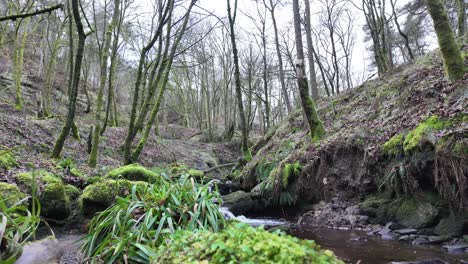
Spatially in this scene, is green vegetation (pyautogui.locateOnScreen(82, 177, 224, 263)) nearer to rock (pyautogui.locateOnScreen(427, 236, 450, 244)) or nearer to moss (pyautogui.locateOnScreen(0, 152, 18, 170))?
rock (pyautogui.locateOnScreen(427, 236, 450, 244))

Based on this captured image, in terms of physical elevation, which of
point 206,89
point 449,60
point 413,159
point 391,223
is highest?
point 206,89

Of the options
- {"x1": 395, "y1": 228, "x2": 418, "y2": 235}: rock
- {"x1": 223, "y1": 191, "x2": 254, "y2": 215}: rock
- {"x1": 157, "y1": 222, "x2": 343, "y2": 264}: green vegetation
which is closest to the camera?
{"x1": 157, "y1": 222, "x2": 343, "y2": 264}: green vegetation

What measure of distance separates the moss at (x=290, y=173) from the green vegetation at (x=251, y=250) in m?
7.15

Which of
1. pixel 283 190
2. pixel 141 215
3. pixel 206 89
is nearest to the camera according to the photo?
pixel 141 215

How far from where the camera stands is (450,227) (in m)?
5.39

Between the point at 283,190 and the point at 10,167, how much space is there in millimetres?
6761

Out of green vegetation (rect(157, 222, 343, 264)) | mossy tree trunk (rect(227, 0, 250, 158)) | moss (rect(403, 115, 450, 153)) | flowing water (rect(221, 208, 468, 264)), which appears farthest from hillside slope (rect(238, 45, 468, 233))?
green vegetation (rect(157, 222, 343, 264))

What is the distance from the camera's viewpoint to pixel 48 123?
1391 cm

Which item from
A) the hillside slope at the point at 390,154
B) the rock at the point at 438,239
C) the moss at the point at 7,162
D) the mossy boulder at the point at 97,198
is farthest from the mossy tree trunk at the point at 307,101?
the moss at the point at 7,162

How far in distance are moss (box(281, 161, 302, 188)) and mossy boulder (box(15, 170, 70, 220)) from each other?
5.32 meters

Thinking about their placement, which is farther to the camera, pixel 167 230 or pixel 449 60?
pixel 449 60

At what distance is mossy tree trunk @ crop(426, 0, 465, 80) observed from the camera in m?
7.23

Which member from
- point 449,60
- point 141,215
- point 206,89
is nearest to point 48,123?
point 141,215

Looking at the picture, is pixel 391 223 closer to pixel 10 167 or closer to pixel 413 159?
pixel 413 159
